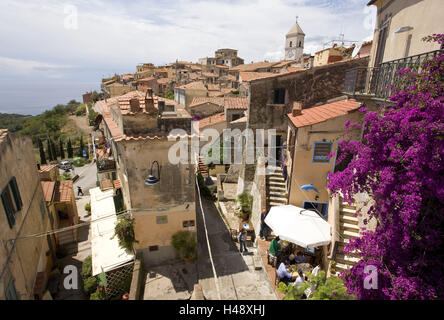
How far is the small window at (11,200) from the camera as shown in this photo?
7617 millimetres

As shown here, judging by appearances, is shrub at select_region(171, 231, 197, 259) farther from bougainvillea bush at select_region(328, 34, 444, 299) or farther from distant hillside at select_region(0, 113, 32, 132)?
distant hillside at select_region(0, 113, 32, 132)

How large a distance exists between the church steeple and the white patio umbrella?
A: 78091 millimetres

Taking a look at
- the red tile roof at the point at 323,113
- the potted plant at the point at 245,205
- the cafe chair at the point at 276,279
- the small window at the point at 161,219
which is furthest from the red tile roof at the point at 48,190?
the red tile roof at the point at 323,113

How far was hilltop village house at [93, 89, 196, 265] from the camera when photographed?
1100cm

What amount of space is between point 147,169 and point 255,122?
32.6 ft

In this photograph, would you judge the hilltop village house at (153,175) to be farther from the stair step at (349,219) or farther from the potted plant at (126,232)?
the stair step at (349,219)

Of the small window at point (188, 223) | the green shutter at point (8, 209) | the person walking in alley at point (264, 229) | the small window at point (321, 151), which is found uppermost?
the small window at point (321, 151)

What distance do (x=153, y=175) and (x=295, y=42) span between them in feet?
275

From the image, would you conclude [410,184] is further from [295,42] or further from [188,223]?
[295,42]

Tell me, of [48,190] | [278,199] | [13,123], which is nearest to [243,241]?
[278,199]

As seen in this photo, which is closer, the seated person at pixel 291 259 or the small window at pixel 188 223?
the seated person at pixel 291 259

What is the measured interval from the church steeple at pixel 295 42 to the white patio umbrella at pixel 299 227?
78091 millimetres

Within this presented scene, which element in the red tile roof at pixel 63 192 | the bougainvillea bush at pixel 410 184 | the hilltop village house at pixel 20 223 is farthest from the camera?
the red tile roof at pixel 63 192
